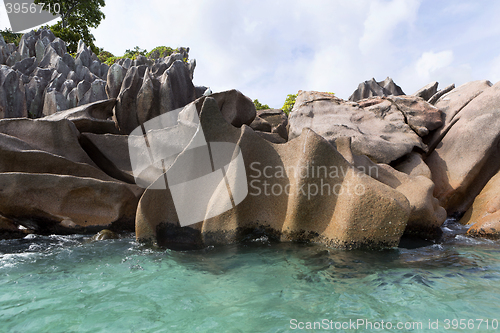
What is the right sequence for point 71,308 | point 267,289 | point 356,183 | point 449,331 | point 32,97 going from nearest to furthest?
point 449,331
point 71,308
point 267,289
point 356,183
point 32,97

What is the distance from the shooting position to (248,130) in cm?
490

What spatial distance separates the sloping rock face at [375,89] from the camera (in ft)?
40.2

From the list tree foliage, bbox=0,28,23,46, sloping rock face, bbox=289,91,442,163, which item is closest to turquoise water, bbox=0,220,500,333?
sloping rock face, bbox=289,91,442,163

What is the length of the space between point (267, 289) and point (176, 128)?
4.38m

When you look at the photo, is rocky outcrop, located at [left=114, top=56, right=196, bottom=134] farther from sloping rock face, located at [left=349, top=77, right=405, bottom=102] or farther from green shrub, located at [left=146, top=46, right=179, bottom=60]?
green shrub, located at [left=146, top=46, right=179, bottom=60]

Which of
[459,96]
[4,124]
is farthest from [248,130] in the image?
[459,96]

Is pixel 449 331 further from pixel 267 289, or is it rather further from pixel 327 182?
pixel 327 182

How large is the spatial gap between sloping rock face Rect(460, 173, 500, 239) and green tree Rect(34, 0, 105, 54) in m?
35.6

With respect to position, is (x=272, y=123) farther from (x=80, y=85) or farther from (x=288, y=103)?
(x=288, y=103)

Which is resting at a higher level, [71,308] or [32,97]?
[32,97]

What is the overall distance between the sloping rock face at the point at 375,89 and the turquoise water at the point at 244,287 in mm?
8600

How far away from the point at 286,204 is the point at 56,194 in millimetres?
3639
